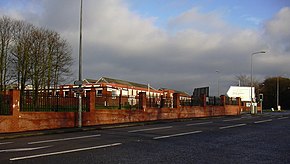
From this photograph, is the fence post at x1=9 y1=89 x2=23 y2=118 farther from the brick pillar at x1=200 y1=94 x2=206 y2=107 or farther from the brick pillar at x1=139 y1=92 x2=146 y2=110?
the brick pillar at x1=200 y1=94 x2=206 y2=107

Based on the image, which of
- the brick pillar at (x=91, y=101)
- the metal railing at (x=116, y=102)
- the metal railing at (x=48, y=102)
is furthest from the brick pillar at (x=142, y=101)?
the metal railing at (x=48, y=102)

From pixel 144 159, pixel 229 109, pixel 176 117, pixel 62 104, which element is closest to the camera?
pixel 144 159

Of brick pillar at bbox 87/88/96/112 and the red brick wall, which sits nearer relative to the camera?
the red brick wall

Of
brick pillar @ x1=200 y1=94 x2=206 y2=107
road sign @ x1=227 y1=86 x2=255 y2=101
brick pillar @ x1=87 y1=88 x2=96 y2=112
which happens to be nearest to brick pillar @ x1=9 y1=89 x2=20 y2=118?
brick pillar @ x1=87 y1=88 x2=96 y2=112

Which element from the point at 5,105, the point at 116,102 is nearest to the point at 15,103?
the point at 5,105

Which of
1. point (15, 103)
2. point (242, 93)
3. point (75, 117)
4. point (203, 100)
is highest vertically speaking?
point (242, 93)

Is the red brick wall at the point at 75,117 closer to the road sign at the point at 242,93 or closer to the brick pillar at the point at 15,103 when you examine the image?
the brick pillar at the point at 15,103

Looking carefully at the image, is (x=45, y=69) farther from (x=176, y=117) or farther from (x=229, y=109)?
(x=229, y=109)

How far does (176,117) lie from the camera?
3466 cm

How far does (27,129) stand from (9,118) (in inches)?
52.4

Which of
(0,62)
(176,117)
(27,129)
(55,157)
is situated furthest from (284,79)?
(55,157)

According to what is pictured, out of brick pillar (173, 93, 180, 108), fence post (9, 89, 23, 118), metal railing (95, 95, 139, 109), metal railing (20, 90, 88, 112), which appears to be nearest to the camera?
fence post (9, 89, 23, 118)

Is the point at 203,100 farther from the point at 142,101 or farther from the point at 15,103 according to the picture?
the point at 15,103

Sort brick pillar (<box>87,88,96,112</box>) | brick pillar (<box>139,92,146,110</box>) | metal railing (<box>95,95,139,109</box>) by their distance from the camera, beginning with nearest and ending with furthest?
brick pillar (<box>87,88,96,112</box>) < metal railing (<box>95,95,139,109</box>) < brick pillar (<box>139,92,146,110</box>)
